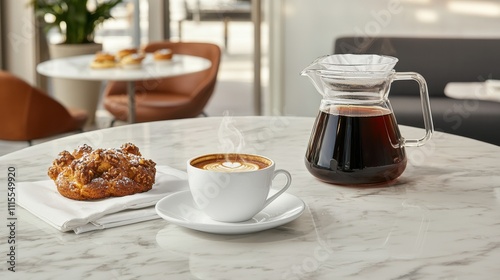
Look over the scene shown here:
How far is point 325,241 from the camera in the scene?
1.03 m

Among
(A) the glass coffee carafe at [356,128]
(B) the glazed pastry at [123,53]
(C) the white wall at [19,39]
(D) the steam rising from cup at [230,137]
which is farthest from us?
(C) the white wall at [19,39]

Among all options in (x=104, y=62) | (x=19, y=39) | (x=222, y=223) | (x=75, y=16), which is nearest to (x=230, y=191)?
(x=222, y=223)

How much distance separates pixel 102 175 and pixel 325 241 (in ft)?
1.21

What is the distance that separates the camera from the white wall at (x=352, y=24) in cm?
477

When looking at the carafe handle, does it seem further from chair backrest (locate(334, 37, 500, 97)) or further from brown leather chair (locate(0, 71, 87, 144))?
chair backrest (locate(334, 37, 500, 97))

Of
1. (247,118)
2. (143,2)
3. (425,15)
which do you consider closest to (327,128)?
(247,118)

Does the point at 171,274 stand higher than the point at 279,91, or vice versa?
the point at 171,274

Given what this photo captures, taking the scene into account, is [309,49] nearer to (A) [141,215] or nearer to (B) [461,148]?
(B) [461,148]

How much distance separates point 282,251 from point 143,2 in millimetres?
5353

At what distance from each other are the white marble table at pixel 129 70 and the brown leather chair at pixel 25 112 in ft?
0.44

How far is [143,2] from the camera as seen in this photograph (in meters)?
6.13

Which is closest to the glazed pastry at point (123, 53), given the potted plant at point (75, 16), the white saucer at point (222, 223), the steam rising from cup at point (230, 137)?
the potted plant at point (75, 16)

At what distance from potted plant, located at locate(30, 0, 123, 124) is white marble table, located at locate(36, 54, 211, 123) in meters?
1.11

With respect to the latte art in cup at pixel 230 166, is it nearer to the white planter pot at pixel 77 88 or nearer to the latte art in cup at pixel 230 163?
the latte art in cup at pixel 230 163
